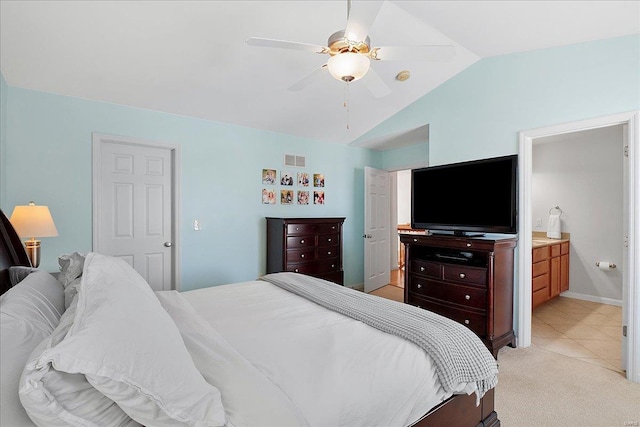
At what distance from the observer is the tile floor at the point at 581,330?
2838 mm

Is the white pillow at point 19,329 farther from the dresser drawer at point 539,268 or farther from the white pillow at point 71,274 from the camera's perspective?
the dresser drawer at point 539,268

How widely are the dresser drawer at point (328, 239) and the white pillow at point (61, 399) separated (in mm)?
3450

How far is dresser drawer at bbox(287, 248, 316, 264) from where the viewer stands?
3.98 meters

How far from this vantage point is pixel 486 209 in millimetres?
3115

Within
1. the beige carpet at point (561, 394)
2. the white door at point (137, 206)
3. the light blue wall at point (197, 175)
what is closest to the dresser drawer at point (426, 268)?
the beige carpet at point (561, 394)

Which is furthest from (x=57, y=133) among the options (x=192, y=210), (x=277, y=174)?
(x=277, y=174)

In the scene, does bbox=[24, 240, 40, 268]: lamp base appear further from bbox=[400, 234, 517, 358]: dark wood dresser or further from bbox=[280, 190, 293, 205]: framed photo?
bbox=[400, 234, 517, 358]: dark wood dresser

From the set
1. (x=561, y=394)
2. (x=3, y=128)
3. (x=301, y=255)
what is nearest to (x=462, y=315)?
(x=561, y=394)

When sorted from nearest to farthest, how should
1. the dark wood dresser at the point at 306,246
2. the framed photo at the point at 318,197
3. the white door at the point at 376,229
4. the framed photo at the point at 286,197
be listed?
the dark wood dresser at the point at 306,246 < the framed photo at the point at 286,197 < the framed photo at the point at 318,197 < the white door at the point at 376,229

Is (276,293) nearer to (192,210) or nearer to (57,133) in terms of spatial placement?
(192,210)

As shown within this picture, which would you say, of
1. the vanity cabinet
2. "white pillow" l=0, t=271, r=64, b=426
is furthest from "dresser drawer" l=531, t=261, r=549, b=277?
"white pillow" l=0, t=271, r=64, b=426

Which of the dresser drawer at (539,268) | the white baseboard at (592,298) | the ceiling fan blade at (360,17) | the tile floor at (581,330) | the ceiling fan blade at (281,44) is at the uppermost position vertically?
the ceiling fan blade at (360,17)

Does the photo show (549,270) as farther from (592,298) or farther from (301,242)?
(301,242)

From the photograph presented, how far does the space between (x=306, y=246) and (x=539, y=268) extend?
2965mm
